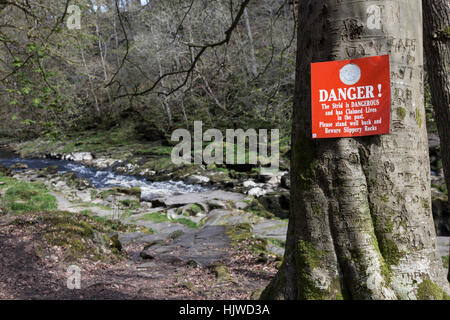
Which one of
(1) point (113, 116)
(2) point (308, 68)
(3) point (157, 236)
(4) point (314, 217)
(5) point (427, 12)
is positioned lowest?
(3) point (157, 236)

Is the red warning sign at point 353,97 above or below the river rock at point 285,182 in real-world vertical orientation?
above

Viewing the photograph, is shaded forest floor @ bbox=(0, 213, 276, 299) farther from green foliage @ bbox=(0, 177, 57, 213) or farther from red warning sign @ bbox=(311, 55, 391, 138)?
green foliage @ bbox=(0, 177, 57, 213)

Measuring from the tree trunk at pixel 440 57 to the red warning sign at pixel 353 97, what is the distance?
2.02 meters

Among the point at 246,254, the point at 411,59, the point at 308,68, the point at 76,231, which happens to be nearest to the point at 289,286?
the point at 308,68

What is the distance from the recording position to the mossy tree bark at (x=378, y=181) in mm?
1852

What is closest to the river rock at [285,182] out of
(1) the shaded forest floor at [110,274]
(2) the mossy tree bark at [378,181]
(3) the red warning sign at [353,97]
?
(1) the shaded forest floor at [110,274]

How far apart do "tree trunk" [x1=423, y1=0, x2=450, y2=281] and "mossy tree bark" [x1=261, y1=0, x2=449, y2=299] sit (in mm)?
1726

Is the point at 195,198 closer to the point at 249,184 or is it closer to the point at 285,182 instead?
the point at 249,184

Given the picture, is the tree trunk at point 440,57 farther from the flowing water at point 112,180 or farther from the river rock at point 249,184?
the river rock at point 249,184

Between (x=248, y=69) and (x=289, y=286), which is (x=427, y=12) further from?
(x=248, y=69)

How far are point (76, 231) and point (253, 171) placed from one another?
12263 millimetres

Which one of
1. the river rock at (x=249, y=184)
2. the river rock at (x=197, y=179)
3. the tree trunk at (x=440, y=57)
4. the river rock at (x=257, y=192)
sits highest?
the tree trunk at (x=440, y=57)

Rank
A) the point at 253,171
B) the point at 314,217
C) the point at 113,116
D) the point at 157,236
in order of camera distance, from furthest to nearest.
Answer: the point at 113,116 → the point at 253,171 → the point at 157,236 → the point at 314,217

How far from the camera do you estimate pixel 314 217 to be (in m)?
2.01
